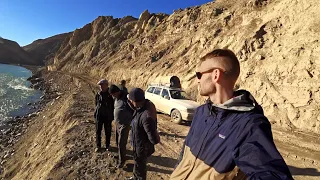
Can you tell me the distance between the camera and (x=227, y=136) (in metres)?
1.78

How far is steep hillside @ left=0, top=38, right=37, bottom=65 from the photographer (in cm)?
15577

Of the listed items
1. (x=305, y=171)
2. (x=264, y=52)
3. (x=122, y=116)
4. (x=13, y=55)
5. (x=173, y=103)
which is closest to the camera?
(x=122, y=116)

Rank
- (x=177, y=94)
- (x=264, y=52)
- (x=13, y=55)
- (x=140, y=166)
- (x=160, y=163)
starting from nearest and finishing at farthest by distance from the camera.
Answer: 1. (x=140, y=166)
2. (x=160, y=163)
3. (x=177, y=94)
4. (x=264, y=52)
5. (x=13, y=55)

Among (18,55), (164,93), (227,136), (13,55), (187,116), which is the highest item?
(18,55)

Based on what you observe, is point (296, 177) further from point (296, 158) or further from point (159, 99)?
point (159, 99)

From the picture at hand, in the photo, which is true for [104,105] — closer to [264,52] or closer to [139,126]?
[139,126]

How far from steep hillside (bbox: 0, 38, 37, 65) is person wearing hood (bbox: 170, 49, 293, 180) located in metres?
176

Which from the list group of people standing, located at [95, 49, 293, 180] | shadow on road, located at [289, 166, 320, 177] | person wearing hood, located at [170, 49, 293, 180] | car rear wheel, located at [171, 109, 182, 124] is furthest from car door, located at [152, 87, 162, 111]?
person wearing hood, located at [170, 49, 293, 180]

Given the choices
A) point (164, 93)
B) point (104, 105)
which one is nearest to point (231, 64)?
point (104, 105)

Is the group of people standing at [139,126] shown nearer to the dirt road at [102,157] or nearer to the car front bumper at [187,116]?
the dirt road at [102,157]

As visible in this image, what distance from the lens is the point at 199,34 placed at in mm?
26750

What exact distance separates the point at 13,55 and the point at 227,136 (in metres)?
187

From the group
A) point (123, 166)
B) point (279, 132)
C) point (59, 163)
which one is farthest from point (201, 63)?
point (279, 132)

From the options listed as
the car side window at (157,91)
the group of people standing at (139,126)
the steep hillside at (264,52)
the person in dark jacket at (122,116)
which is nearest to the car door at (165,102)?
the car side window at (157,91)
